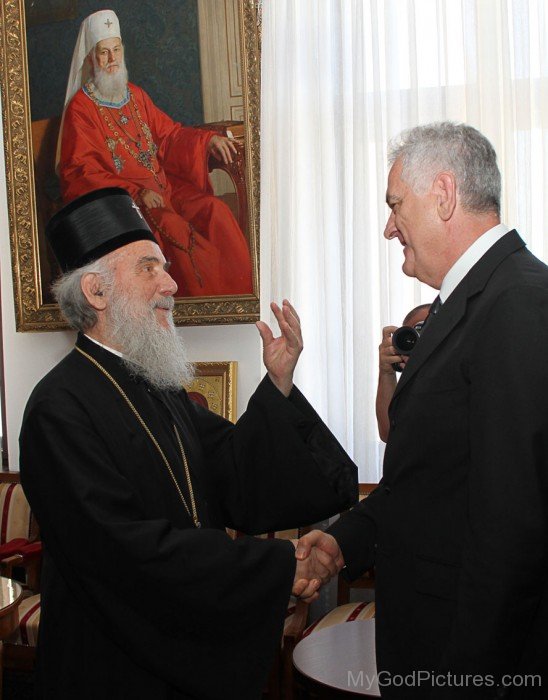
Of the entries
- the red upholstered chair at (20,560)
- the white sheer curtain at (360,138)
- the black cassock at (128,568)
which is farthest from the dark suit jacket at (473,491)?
the red upholstered chair at (20,560)

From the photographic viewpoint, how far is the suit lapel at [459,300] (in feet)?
6.01

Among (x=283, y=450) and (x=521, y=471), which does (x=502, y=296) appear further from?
(x=283, y=450)

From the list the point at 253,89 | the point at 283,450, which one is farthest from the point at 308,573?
the point at 253,89

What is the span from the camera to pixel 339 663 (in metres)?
2.80

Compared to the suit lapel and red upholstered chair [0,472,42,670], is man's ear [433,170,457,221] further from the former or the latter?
red upholstered chair [0,472,42,670]

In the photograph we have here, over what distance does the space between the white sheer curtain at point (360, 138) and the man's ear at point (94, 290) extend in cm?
201

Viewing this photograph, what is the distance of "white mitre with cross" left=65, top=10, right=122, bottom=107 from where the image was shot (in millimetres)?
4734

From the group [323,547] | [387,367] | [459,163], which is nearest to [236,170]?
[387,367]

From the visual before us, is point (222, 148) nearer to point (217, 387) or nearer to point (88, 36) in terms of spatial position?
Result: point (88, 36)

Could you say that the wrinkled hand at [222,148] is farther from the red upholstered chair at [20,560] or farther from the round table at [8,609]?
the round table at [8,609]

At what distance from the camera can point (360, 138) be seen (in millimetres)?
4312

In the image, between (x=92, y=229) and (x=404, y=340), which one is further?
(x=404, y=340)

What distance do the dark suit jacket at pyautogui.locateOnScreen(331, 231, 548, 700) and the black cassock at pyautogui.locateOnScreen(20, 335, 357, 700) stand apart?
0.37m

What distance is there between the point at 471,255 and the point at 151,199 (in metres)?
3.05
